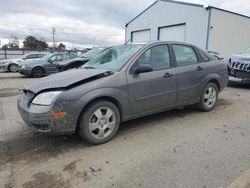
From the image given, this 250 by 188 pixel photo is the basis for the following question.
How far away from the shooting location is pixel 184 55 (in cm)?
503

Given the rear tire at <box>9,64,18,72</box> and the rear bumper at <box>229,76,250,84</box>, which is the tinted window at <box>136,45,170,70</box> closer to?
the rear bumper at <box>229,76,250,84</box>

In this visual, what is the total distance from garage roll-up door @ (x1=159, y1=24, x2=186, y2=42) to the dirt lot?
15.8 meters

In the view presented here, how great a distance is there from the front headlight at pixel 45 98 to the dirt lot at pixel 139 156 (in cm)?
72

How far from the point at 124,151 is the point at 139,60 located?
62.6 inches

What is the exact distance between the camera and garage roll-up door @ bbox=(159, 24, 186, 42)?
1971 cm

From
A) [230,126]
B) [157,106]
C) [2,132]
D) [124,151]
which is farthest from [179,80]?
[2,132]

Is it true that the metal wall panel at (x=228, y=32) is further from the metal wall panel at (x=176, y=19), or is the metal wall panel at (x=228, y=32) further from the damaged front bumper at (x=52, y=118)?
the damaged front bumper at (x=52, y=118)

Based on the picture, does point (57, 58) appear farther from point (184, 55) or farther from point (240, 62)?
point (184, 55)

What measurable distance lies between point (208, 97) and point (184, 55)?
1175 millimetres

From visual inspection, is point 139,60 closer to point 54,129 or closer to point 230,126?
point 54,129

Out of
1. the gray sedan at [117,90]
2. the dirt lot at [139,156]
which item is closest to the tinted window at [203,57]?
the gray sedan at [117,90]

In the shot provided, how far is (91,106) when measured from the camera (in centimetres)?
362

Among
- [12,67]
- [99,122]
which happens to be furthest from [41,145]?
[12,67]

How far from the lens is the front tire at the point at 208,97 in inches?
211
